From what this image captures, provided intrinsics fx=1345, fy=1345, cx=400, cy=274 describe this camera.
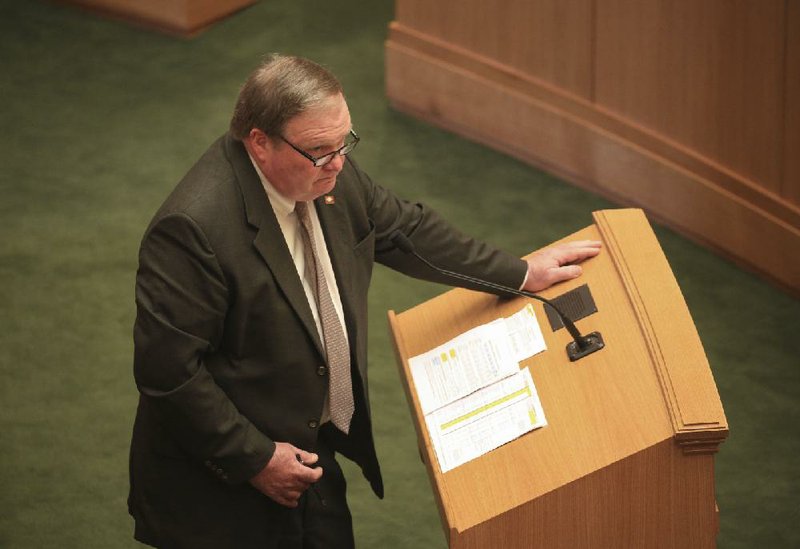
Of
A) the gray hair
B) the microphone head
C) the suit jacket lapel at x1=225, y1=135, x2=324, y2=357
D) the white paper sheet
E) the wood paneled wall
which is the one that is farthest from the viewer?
the wood paneled wall

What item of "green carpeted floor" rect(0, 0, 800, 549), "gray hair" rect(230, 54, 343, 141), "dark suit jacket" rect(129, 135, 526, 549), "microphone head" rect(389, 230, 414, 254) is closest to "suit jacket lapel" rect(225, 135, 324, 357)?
"dark suit jacket" rect(129, 135, 526, 549)

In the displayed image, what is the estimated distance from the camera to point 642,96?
5098 mm

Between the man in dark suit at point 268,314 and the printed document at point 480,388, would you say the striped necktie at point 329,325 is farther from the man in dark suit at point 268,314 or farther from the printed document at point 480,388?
the printed document at point 480,388

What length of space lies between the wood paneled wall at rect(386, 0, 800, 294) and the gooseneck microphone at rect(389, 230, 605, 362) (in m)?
1.84

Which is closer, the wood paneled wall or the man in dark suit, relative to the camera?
the man in dark suit

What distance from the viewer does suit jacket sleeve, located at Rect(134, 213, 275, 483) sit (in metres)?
2.66

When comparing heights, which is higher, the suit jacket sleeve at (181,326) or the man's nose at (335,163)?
the man's nose at (335,163)

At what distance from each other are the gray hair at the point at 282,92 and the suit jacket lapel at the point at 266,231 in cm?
10

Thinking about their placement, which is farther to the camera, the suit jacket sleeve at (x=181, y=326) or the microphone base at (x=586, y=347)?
the microphone base at (x=586, y=347)

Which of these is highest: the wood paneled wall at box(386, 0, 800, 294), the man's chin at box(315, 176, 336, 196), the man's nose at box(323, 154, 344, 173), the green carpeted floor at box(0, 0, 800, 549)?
the man's nose at box(323, 154, 344, 173)

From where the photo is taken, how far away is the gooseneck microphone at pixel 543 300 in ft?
9.58

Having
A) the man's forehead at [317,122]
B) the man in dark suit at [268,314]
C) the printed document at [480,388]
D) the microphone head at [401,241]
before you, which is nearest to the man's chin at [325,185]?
the man in dark suit at [268,314]

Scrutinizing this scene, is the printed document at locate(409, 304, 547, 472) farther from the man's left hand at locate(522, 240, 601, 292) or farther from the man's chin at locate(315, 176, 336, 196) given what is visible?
the man's chin at locate(315, 176, 336, 196)

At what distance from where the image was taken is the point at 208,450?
2787mm
